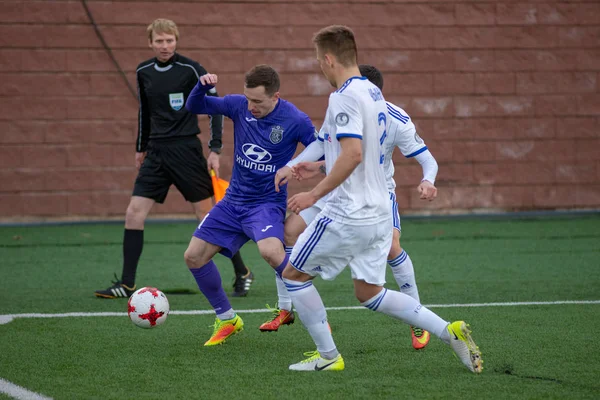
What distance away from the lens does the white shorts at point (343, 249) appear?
451 centimetres

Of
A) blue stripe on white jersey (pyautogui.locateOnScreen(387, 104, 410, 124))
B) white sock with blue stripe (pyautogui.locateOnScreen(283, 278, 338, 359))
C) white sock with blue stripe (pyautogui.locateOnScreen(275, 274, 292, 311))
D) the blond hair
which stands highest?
the blond hair

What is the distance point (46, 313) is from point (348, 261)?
2816 millimetres

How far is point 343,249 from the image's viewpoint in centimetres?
454

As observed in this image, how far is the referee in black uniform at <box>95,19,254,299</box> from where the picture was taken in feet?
24.7

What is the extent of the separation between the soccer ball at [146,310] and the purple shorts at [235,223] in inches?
18.5

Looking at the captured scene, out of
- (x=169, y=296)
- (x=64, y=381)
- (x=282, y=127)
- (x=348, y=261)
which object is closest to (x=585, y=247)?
(x=169, y=296)

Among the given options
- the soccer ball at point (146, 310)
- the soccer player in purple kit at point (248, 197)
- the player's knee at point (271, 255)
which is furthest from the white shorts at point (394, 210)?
the soccer ball at point (146, 310)

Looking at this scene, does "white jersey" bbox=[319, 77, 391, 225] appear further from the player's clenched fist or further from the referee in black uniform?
the referee in black uniform

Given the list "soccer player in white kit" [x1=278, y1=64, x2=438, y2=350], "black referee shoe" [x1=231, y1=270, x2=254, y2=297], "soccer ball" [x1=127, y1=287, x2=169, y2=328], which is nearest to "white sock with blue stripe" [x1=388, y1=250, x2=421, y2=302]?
"soccer player in white kit" [x1=278, y1=64, x2=438, y2=350]

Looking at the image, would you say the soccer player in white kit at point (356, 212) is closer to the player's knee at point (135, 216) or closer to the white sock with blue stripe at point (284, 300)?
the white sock with blue stripe at point (284, 300)

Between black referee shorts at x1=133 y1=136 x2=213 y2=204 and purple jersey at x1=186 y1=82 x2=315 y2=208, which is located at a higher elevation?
purple jersey at x1=186 y1=82 x2=315 y2=208

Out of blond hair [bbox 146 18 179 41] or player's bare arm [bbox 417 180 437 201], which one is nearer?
player's bare arm [bbox 417 180 437 201]

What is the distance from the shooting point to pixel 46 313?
21.4 feet

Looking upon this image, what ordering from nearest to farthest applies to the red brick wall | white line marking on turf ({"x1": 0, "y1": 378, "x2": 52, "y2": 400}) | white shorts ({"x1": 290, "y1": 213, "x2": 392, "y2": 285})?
white line marking on turf ({"x1": 0, "y1": 378, "x2": 52, "y2": 400}), white shorts ({"x1": 290, "y1": 213, "x2": 392, "y2": 285}), the red brick wall
